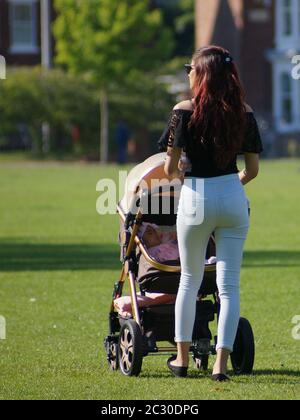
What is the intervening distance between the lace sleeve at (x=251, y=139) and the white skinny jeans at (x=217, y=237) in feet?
0.66

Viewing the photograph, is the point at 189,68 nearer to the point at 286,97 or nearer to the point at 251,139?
the point at 251,139

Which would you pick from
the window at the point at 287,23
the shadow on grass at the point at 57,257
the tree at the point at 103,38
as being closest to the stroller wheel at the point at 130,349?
the shadow on grass at the point at 57,257

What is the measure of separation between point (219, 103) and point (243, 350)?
1819mm

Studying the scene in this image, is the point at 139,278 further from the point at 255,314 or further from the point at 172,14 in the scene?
the point at 172,14

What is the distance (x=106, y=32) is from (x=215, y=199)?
42650mm

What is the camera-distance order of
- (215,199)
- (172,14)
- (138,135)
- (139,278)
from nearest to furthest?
1. (215,199)
2. (139,278)
3. (138,135)
4. (172,14)

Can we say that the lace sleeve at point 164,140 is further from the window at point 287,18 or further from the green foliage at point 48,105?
the window at point 287,18

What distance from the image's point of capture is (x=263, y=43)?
57.0 metres

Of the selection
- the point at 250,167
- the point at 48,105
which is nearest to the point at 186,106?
the point at 250,167

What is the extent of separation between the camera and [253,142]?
313 inches

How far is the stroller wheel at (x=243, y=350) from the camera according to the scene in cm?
852

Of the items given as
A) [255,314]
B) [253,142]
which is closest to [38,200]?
[255,314]

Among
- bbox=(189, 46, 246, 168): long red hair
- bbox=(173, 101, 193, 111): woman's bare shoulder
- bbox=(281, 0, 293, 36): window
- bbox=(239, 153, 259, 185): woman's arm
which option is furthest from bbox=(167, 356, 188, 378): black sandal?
bbox=(281, 0, 293, 36): window

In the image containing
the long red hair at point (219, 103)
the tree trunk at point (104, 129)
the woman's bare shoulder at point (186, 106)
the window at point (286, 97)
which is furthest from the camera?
the window at point (286, 97)
